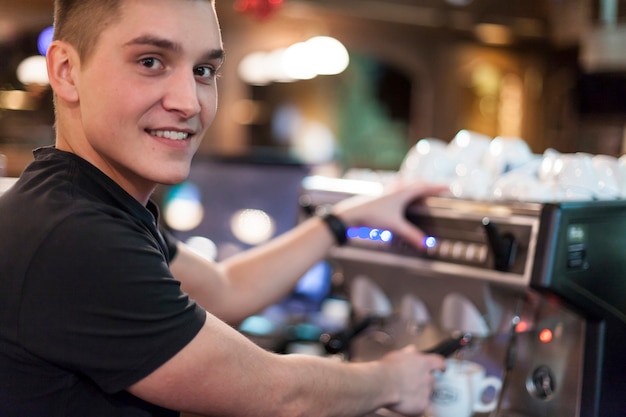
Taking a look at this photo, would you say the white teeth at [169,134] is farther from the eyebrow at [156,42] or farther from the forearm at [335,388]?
the forearm at [335,388]

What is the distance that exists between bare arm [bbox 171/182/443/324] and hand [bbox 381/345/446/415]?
287mm

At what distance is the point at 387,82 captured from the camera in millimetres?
8203

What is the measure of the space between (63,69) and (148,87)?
0.42 feet

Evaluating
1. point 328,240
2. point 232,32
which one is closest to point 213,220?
point 328,240

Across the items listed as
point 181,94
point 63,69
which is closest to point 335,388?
point 181,94

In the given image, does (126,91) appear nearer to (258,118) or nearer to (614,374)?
(614,374)

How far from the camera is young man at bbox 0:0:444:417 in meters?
0.85

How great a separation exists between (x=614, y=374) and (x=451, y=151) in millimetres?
530

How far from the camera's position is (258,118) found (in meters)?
7.30

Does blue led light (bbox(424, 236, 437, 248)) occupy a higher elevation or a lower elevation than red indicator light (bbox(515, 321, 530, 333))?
higher

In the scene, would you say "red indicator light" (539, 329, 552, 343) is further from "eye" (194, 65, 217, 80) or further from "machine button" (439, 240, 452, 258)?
"eye" (194, 65, 217, 80)

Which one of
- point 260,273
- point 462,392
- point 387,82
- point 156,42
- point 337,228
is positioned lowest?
point 462,392

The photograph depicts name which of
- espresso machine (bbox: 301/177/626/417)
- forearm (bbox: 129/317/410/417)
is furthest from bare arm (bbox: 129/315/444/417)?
espresso machine (bbox: 301/177/626/417)

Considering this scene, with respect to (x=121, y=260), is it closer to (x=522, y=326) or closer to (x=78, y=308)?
(x=78, y=308)
